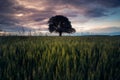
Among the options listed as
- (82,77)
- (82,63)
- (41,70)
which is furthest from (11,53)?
(82,77)

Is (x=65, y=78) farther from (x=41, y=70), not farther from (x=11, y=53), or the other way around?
(x=11, y=53)

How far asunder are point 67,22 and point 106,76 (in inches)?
2061

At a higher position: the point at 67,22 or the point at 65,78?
the point at 67,22

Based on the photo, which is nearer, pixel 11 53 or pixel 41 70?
pixel 41 70

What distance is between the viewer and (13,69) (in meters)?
3.26

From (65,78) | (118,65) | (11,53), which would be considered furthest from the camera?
(11,53)

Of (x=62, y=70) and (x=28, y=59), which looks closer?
(x=62, y=70)

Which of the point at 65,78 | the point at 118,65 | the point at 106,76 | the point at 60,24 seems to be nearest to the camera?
the point at 65,78

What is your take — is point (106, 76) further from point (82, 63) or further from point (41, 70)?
point (41, 70)

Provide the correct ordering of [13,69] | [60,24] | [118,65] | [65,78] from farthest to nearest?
1. [60,24]
2. [118,65]
3. [13,69]
4. [65,78]

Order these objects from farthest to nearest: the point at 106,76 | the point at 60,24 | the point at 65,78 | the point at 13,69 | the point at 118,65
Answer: the point at 60,24
the point at 118,65
the point at 13,69
the point at 106,76
the point at 65,78

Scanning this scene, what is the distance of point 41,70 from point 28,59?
33.5 inches

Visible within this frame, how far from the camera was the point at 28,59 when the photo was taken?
3867mm

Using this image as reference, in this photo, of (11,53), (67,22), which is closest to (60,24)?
(67,22)
